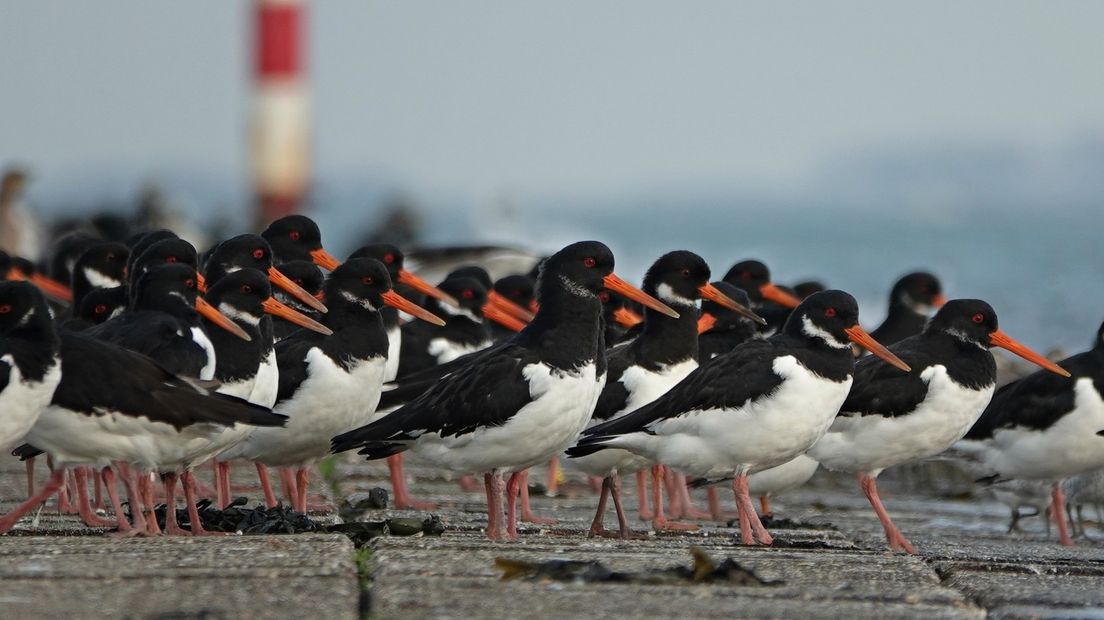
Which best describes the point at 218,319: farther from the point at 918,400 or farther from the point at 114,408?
the point at 918,400

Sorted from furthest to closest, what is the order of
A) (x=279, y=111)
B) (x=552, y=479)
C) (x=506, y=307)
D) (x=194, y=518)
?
(x=279, y=111) < (x=506, y=307) < (x=552, y=479) < (x=194, y=518)

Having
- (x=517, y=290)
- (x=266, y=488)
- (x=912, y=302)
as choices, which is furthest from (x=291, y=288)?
(x=912, y=302)

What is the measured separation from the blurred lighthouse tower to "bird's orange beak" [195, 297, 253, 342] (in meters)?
38.7

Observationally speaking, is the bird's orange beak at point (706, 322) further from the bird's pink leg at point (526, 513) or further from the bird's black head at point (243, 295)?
the bird's black head at point (243, 295)

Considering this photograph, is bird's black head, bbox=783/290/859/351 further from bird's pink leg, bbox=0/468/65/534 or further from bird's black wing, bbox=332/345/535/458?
bird's pink leg, bbox=0/468/65/534

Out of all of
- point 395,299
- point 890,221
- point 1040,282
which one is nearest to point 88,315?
point 395,299

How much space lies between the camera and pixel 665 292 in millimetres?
8227

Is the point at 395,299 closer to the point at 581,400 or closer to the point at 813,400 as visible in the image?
the point at 581,400

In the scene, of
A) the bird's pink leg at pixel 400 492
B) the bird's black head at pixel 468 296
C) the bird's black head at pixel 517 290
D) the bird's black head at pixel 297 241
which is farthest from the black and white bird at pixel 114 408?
the bird's black head at pixel 517 290

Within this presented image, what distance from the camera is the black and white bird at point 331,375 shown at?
7.54m

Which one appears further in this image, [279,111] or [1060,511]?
[279,111]

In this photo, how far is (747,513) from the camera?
7047 mm

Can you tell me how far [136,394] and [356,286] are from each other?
1937 mm

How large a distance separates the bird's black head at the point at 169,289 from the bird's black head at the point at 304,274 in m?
1.43
